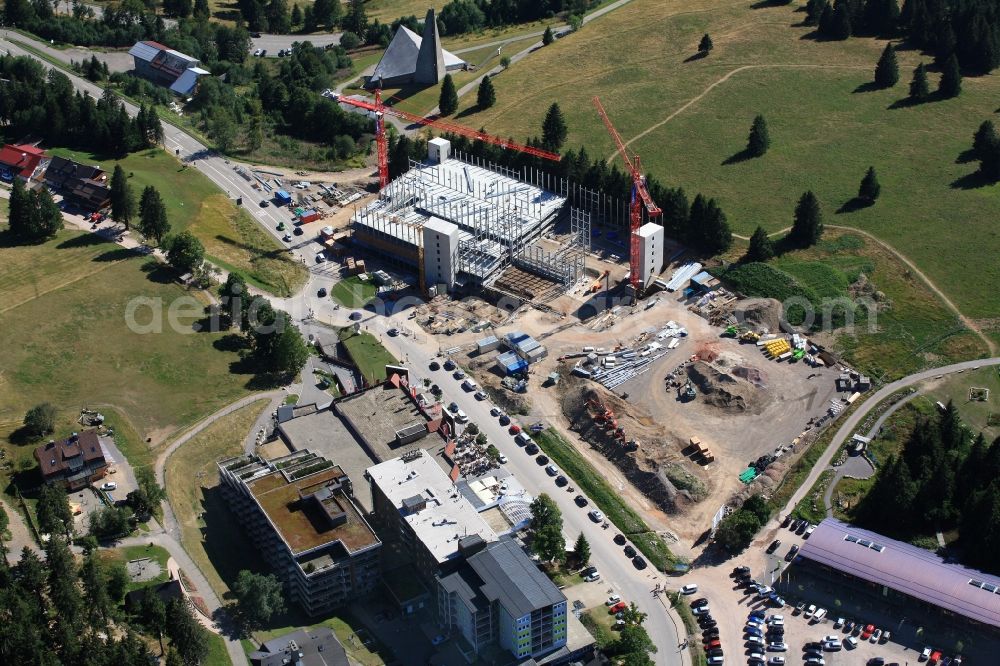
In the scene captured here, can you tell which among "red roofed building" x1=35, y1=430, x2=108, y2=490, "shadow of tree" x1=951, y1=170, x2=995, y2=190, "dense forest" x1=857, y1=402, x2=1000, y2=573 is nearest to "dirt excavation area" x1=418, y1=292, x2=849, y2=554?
"dense forest" x1=857, y1=402, x2=1000, y2=573

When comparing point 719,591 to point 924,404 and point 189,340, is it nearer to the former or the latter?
point 924,404

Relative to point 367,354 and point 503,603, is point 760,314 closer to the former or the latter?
point 367,354

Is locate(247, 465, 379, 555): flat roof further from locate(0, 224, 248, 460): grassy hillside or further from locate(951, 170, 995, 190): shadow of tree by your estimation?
locate(951, 170, 995, 190): shadow of tree

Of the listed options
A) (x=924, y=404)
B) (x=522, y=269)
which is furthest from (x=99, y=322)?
(x=924, y=404)

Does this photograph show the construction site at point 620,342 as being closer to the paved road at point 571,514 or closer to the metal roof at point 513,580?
the paved road at point 571,514

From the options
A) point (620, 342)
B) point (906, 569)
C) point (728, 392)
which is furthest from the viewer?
point (620, 342)

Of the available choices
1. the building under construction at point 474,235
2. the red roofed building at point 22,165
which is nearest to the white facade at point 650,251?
the building under construction at point 474,235

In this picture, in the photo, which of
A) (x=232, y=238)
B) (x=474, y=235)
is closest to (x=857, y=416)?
(x=474, y=235)
